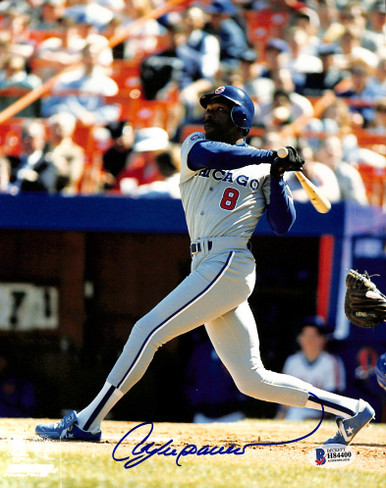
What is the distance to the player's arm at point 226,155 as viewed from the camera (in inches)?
→ 139

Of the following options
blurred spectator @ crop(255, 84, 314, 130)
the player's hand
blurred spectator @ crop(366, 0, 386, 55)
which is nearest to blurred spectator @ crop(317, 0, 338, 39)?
blurred spectator @ crop(366, 0, 386, 55)

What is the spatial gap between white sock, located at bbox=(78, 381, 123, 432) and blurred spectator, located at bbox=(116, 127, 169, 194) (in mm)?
3331

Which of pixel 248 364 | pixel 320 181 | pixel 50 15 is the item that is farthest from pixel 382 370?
pixel 50 15

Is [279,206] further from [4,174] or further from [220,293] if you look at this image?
[4,174]

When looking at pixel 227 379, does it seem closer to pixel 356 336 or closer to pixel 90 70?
pixel 356 336

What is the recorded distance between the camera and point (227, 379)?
21.1ft

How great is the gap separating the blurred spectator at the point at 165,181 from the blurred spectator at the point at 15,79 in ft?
7.14

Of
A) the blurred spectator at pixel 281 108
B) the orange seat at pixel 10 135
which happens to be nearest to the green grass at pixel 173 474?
the blurred spectator at pixel 281 108

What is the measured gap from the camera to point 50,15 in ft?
33.3

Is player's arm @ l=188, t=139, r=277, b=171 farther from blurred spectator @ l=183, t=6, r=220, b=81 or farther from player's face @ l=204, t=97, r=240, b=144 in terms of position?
blurred spectator @ l=183, t=6, r=220, b=81

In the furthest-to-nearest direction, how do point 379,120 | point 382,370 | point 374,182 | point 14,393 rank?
point 379,120
point 374,182
point 14,393
point 382,370

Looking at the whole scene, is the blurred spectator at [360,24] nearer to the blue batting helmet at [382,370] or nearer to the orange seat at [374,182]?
the orange seat at [374,182]

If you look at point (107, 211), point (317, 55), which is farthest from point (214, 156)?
point (317, 55)

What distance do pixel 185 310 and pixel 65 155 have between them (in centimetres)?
360
